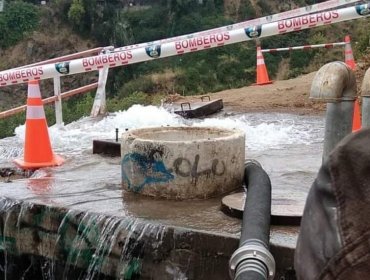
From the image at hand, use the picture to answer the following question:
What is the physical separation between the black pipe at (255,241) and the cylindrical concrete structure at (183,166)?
1.42 feet

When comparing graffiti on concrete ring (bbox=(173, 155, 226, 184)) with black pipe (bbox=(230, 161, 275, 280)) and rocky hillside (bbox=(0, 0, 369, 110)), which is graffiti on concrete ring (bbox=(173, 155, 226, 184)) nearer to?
black pipe (bbox=(230, 161, 275, 280))

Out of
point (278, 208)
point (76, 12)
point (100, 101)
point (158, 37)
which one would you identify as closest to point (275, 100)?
point (100, 101)

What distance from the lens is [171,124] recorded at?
8586 millimetres

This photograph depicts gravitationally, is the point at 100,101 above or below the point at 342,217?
below

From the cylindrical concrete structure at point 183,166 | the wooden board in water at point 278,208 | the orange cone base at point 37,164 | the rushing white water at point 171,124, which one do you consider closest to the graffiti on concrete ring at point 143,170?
the cylindrical concrete structure at point 183,166

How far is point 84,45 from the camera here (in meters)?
37.1

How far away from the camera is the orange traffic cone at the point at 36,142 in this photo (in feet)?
18.8

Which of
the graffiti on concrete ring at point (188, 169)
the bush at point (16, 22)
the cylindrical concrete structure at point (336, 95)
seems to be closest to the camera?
the cylindrical concrete structure at point (336, 95)

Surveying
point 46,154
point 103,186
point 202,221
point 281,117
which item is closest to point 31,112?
point 46,154

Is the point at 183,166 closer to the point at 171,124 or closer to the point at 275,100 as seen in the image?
the point at 171,124

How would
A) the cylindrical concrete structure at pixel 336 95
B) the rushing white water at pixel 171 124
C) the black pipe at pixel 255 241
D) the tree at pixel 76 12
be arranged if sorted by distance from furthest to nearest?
the tree at pixel 76 12 < the rushing white water at pixel 171 124 < the cylindrical concrete structure at pixel 336 95 < the black pipe at pixel 255 241

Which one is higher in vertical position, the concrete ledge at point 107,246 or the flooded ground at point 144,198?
the flooded ground at point 144,198

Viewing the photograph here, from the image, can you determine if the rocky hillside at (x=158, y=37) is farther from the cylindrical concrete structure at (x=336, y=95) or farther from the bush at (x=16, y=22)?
the cylindrical concrete structure at (x=336, y=95)

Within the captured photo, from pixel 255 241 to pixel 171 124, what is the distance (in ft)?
19.2
